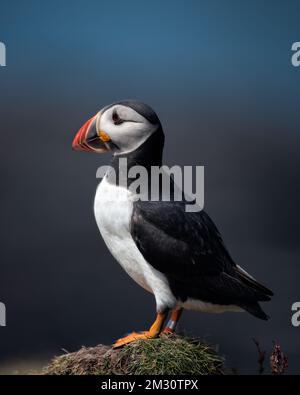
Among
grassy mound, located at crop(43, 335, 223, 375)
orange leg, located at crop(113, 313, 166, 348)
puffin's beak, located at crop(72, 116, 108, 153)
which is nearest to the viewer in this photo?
grassy mound, located at crop(43, 335, 223, 375)

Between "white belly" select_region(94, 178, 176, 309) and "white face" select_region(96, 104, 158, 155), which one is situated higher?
"white face" select_region(96, 104, 158, 155)

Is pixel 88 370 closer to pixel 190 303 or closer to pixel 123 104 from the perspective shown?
pixel 190 303

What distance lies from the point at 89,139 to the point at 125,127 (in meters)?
0.28

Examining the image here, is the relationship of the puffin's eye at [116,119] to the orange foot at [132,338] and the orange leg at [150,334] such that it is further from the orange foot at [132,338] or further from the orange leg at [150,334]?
the orange foot at [132,338]

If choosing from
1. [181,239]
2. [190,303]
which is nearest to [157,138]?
[181,239]

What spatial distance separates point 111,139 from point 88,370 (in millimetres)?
1407

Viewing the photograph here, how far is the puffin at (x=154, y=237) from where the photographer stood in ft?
14.0

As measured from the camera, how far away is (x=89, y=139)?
14.8 feet

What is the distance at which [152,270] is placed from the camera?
430 cm

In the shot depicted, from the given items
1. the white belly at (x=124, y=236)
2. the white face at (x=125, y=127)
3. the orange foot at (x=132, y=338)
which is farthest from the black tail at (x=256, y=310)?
the white face at (x=125, y=127)

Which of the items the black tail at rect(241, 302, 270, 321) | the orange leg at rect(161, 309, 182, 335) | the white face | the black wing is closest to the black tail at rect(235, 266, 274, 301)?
the black wing

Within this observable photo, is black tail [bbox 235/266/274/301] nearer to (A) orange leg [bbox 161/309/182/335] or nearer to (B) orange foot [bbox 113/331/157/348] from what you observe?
(A) orange leg [bbox 161/309/182/335]

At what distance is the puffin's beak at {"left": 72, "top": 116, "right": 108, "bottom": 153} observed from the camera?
4.48 meters
